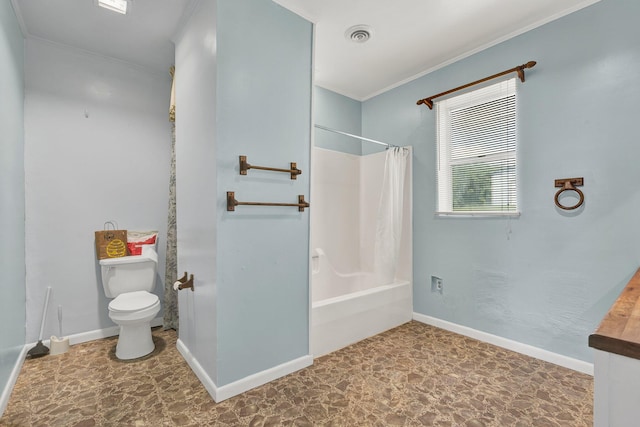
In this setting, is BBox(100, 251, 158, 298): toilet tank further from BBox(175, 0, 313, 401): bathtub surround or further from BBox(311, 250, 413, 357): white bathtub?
BBox(311, 250, 413, 357): white bathtub

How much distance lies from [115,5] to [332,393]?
9.76 ft

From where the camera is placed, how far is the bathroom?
73.6 inches

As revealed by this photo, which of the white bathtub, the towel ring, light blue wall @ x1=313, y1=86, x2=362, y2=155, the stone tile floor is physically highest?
light blue wall @ x1=313, y1=86, x2=362, y2=155

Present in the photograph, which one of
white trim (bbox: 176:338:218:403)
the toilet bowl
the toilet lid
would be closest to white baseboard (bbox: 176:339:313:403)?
white trim (bbox: 176:338:218:403)

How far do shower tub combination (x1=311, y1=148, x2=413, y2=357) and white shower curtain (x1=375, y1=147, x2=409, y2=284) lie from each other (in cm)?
8

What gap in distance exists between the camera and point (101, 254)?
262 cm

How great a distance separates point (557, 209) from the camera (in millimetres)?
2189

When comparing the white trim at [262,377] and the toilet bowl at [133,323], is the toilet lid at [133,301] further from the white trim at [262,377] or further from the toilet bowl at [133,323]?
the white trim at [262,377]

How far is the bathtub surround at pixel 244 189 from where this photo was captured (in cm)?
180

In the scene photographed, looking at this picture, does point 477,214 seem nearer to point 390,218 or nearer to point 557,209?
point 557,209

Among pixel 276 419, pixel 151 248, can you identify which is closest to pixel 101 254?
pixel 151 248

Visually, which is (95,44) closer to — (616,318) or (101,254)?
(101,254)

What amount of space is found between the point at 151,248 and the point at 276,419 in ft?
6.45

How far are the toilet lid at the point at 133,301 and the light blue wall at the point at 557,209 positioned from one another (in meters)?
2.64
